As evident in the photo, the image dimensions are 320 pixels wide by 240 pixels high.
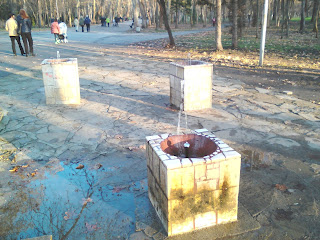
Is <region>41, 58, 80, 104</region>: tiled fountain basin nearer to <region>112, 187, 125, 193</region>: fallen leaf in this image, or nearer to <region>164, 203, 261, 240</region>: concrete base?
<region>112, 187, 125, 193</region>: fallen leaf

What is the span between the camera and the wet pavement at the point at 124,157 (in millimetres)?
3086

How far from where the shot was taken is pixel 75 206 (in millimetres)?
3355

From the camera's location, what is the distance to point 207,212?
2.91 m

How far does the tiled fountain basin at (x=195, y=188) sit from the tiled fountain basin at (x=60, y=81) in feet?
14.2

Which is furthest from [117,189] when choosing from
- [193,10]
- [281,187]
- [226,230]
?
[193,10]

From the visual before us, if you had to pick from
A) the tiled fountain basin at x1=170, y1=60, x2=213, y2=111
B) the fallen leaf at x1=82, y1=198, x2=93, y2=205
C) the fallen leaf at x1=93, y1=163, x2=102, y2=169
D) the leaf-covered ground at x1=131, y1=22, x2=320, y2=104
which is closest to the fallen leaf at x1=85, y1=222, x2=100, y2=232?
the fallen leaf at x1=82, y1=198, x2=93, y2=205

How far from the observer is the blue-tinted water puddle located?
2971 millimetres

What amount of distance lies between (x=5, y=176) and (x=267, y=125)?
14.5 feet

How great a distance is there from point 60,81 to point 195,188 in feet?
16.2

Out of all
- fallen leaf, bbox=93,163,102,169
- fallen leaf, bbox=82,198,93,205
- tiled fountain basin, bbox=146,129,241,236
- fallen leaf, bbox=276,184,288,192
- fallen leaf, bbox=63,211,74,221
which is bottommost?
fallen leaf, bbox=63,211,74,221

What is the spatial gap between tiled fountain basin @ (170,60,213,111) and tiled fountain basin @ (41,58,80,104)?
2.23 m

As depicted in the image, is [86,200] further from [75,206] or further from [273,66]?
[273,66]

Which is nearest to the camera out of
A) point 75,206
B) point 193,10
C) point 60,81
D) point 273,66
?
point 75,206

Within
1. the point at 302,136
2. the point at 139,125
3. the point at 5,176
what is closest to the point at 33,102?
the point at 139,125
